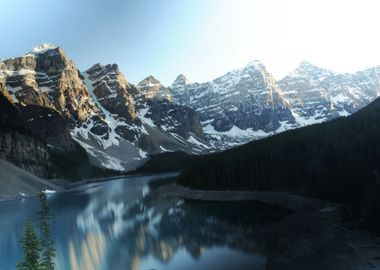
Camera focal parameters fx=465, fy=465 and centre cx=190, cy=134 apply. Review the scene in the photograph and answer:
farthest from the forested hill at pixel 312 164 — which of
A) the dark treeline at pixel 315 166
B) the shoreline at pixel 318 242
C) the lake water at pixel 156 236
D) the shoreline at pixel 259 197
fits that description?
the lake water at pixel 156 236

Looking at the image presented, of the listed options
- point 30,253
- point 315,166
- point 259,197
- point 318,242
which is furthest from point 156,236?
point 30,253

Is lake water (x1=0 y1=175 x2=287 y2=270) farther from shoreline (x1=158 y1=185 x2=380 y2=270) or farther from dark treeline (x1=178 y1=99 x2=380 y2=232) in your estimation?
dark treeline (x1=178 y1=99 x2=380 y2=232)

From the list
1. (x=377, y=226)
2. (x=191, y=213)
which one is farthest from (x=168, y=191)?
(x=377, y=226)

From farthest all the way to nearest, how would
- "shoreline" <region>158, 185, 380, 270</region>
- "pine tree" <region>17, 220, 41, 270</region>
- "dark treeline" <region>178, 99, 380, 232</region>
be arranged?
"dark treeline" <region>178, 99, 380, 232</region> → "shoreline" <region>158, 185, 380, 270</region> → "pine tree" <region>17, 220, 41, 270</region>

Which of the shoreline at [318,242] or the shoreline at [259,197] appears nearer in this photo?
the shoreline at [318,242]

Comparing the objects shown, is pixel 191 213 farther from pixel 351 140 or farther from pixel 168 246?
pixel 351 140

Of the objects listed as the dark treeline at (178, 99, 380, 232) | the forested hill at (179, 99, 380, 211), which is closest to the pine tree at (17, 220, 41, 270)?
the dark treeline at (178, 99, 380, 232)

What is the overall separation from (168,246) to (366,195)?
36.0 meters

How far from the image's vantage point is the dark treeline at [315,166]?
87.5 m

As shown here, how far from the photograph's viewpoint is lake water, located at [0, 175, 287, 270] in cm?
5628

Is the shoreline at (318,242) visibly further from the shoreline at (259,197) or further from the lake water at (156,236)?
the lake water at (156,236)

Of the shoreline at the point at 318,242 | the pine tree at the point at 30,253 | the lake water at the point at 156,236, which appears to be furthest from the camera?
the lake water at the point at 156,236

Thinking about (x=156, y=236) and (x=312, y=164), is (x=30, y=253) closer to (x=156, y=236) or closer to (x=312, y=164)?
Answer: (x=156, y=236)

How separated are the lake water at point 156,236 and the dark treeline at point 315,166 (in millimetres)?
11764
